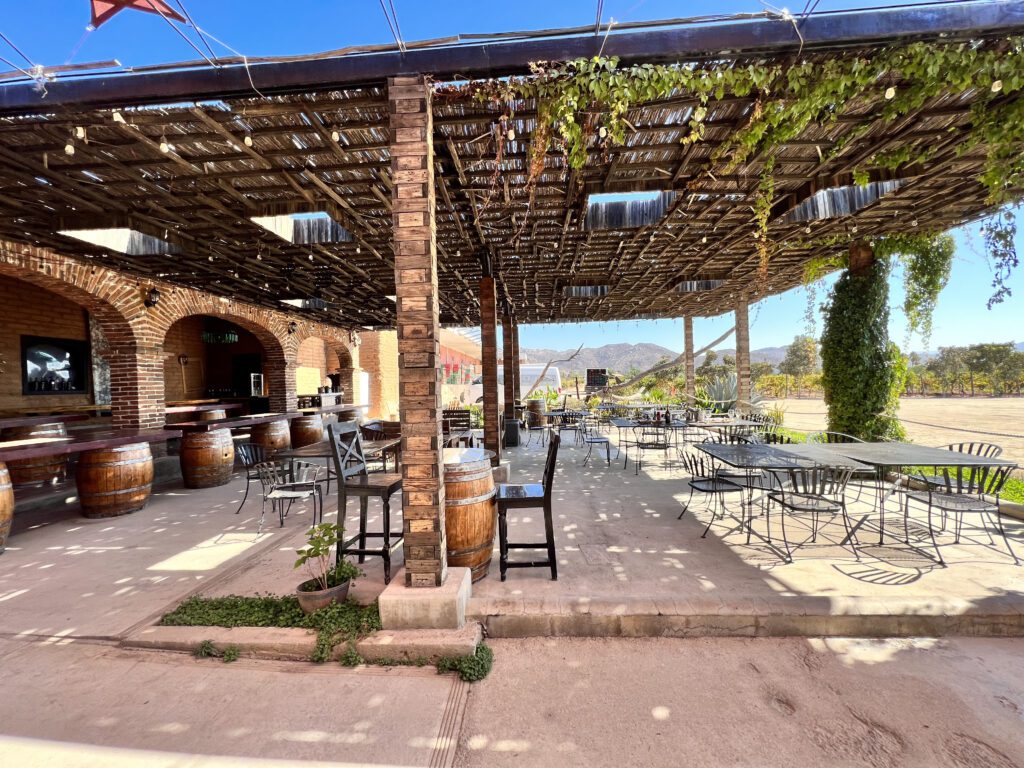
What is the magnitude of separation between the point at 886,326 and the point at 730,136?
4687mm

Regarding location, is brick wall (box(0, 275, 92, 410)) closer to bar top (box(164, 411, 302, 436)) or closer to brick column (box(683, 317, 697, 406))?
bar top (box(164, 411, 302, 436))

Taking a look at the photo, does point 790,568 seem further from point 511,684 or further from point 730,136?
point 730,136

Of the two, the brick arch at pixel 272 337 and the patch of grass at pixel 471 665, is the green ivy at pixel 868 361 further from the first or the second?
the brick arch at pixel 272 337

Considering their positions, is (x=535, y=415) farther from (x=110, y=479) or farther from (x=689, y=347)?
(x=110, y=479)

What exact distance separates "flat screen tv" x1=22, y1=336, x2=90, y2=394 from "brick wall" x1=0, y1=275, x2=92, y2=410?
9cm

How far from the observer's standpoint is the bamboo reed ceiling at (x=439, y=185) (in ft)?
9.73

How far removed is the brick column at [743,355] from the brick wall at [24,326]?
14.4 metres

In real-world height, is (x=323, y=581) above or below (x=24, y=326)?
below

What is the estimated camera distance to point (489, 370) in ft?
20.6

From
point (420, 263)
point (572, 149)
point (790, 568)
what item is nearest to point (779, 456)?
point (790, 568)

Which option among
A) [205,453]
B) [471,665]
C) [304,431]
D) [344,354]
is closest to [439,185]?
[471,665]

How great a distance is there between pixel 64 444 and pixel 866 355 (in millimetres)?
9905

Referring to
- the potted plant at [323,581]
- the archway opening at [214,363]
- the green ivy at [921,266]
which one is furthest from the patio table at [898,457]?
the archway opening at [214,363]

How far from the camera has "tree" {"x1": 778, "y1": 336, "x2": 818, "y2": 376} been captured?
38.7 metres
